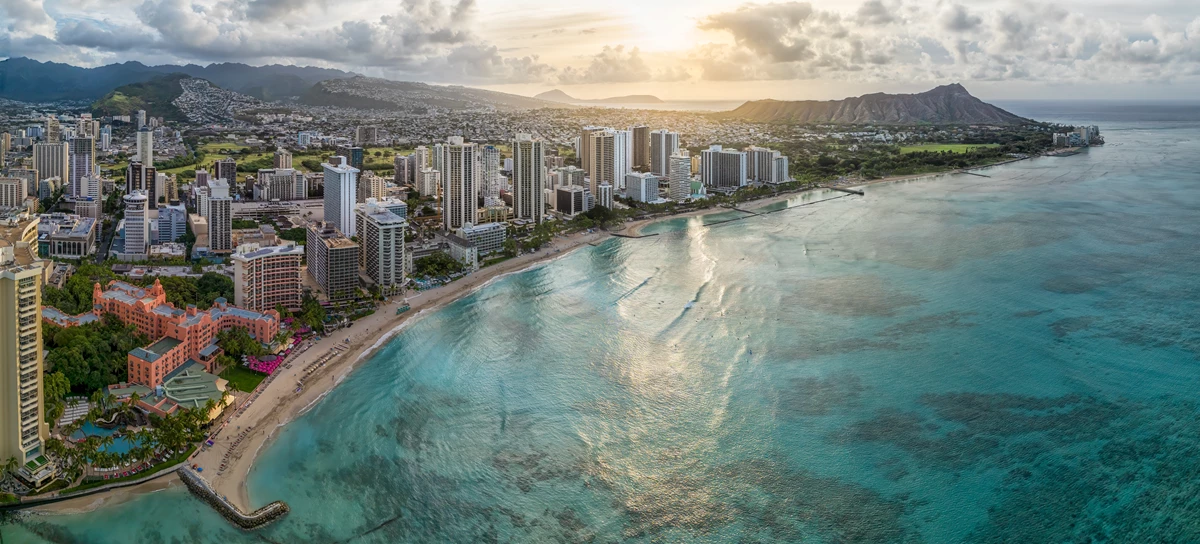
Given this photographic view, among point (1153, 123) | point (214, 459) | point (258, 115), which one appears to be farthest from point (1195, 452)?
point (1153, 123)

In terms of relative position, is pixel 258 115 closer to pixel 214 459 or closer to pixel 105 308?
pixel 105 308

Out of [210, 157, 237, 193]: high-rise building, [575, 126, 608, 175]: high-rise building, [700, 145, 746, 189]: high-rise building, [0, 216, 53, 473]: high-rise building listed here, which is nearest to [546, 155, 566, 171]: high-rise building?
[575, 126, 608, 175]: high-rise building

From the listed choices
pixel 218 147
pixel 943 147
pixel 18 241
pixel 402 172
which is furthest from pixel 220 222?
pixel 943 147

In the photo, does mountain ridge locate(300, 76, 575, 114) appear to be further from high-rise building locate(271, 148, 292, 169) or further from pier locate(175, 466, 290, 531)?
pier locate(175, 466, 290, 531)

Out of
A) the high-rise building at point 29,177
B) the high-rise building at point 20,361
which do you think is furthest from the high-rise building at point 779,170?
the high-rise building at point 20,361

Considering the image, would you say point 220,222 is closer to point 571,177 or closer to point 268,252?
point 268,252

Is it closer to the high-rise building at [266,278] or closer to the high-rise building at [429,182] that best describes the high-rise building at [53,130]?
the high-rise building at [429,182]
